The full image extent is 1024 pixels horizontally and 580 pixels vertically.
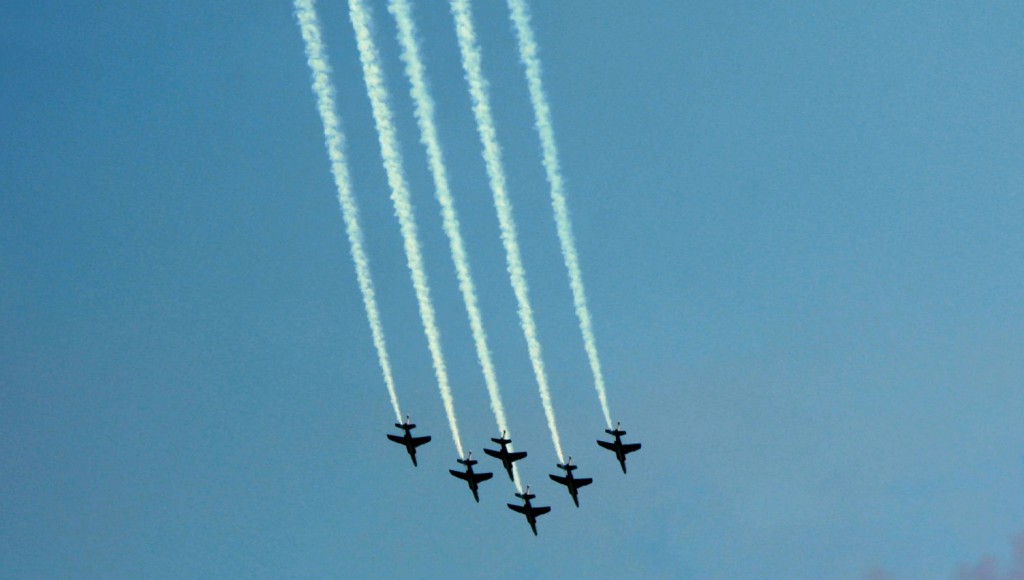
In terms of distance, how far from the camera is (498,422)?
5078 centimetres

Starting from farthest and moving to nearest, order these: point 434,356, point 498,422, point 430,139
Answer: point 498,422 < point 434,356 < point 430,139

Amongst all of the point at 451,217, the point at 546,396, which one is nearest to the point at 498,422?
the point at 546,396

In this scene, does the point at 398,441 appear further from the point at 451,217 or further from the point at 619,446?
the point at 451,217

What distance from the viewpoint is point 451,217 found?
44.7 meters

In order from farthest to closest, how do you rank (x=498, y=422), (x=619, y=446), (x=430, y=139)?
(x=619, y=446) < (x=498, y=422) < (x=430, y=139)

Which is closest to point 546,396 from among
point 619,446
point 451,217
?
point 451,217

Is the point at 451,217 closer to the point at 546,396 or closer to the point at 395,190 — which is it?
the point at 395,190

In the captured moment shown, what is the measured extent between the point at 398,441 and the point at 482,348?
15.8m

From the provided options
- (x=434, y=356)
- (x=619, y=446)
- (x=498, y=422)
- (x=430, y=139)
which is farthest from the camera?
(x=619, y=446)

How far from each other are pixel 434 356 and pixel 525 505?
1521 cm

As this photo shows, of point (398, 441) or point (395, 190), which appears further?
point (398, 441)

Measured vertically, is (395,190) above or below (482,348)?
above

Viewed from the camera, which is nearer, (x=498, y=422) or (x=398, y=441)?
(x=498, y=422)

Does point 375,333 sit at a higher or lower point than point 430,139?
lower
